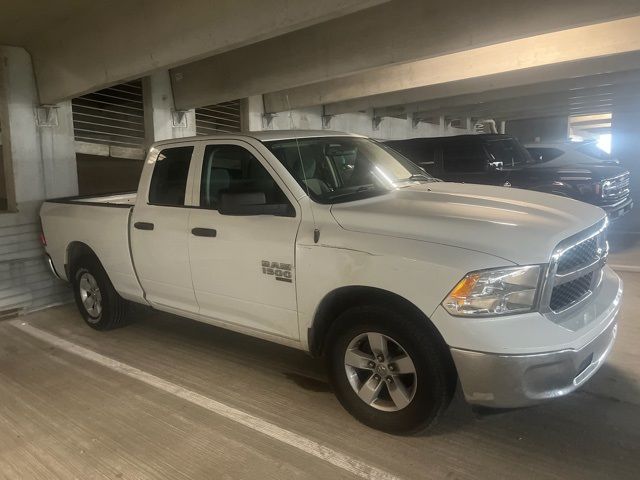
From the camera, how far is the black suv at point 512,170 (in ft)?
25.9

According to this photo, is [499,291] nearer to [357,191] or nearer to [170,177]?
[357,191]

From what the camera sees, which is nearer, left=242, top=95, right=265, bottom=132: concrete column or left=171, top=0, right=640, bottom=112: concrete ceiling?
left=171, top=0, right=640, bottom=112: concrete ceiling

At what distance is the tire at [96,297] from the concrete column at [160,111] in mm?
3478

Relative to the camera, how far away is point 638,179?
16500mm

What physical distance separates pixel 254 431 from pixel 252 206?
1.54 metres

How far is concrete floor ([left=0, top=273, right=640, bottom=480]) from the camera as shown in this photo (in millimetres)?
2932

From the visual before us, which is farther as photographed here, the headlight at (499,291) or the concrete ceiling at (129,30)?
the concrete ceiling at (129,30)

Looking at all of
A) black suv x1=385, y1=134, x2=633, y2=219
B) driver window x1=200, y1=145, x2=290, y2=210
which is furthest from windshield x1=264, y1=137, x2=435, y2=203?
black suv x1=385, y1=134, x2=633, y2=219

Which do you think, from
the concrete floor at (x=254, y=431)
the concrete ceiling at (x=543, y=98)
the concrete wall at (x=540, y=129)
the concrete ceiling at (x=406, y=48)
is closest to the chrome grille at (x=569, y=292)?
the concrete floor at (x=254, y=431)

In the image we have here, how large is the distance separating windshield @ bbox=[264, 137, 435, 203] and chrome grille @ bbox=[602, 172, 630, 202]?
4975 millimetres

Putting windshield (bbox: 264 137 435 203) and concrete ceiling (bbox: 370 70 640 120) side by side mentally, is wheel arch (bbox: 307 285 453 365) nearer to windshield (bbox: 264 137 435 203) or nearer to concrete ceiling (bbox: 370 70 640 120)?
windshield (bbox: 264 137 435 203)

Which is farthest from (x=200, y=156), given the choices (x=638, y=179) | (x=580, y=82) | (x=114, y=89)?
(x=638, y=179)

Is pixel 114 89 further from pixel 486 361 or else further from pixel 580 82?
pixel 580 82

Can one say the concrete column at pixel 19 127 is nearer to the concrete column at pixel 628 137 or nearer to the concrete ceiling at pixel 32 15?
the concrete ceiling at pixel 32 15
